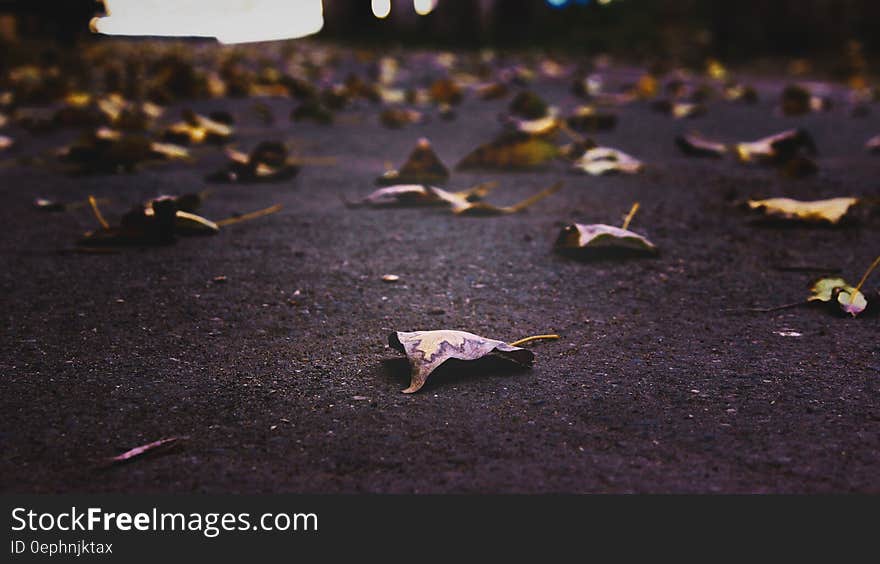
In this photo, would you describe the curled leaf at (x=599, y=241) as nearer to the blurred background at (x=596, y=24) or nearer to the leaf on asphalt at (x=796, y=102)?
the leaf on asphalt at (x=796, y=102)

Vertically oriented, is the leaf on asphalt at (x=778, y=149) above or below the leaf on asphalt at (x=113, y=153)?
below

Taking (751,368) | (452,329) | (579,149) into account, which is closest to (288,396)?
(452,329)

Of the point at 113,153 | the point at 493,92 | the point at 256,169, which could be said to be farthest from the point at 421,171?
the point at 493,92

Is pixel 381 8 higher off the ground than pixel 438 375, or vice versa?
pixel 381 8

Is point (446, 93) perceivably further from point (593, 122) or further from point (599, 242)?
point (599, 242)

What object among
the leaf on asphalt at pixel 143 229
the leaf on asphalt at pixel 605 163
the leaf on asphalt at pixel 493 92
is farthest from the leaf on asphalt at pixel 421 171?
the leaf on asphalt at pixel 493 92

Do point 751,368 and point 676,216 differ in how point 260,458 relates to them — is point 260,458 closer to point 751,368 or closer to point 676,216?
point 751,368
